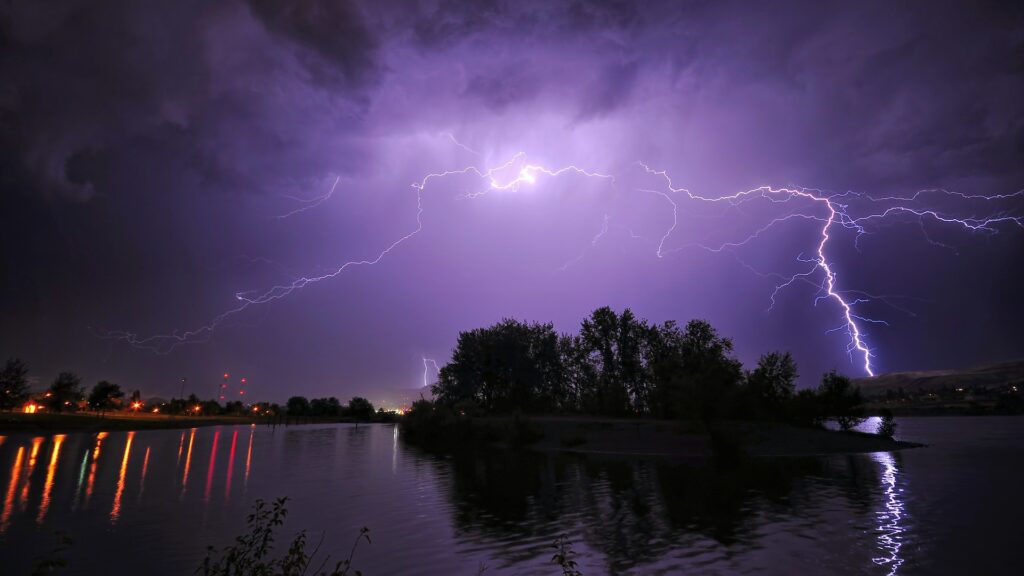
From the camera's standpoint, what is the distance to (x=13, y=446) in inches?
1651

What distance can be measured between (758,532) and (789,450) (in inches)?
1200

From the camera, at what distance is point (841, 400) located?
183 feet

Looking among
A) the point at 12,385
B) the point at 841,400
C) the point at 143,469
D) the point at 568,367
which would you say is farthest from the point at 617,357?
the point at 12,385

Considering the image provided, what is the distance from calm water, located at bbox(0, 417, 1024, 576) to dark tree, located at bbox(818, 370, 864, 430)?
25.8 meters

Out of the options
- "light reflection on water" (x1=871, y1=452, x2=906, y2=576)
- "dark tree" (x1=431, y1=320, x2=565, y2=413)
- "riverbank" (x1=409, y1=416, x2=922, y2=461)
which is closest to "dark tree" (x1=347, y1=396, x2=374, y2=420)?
"dark tree" (x1=431, y1=320, x2=565, y2=413)

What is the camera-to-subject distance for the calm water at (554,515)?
37.2 ft

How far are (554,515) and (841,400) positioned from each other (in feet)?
176

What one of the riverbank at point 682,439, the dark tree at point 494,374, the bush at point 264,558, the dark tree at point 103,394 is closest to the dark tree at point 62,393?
the dark tree at point 103,394

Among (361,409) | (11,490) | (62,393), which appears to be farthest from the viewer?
(361,409)

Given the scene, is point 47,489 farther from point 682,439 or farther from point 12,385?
point 12,385

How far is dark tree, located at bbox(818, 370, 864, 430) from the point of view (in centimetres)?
5538

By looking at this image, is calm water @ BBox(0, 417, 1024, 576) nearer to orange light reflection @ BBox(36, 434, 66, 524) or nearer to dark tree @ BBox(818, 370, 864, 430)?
orange light reflection @ BBox(36, 434, 66, 524)

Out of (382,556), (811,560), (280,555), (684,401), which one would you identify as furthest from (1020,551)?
(684,401)

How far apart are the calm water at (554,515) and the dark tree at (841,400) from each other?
25.8 metres
